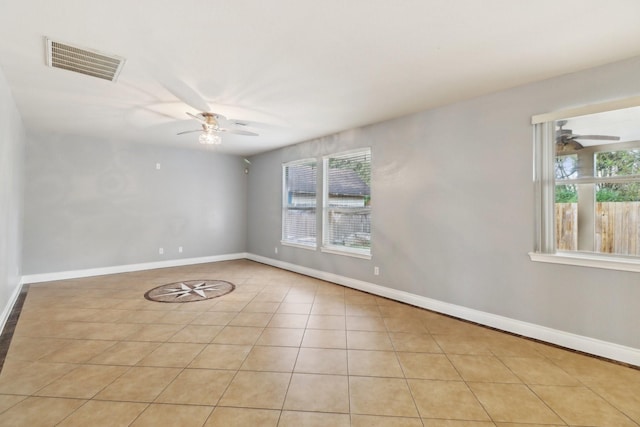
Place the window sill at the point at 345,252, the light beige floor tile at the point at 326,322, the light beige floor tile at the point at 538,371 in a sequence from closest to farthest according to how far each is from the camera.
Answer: the light beige floor tile at the point at 538,371
the light beige floor tile at the point at 326,322
the window sill at the point at 345,252

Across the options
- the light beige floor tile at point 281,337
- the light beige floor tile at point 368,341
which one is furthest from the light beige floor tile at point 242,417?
the light beige floor tile at point 368,341

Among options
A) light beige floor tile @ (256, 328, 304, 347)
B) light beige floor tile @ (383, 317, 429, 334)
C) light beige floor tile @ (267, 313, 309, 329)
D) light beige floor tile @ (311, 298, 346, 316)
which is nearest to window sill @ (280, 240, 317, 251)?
light beige floor tile @ (311, 298, 346, 316)

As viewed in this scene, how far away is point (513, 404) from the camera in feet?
6.11

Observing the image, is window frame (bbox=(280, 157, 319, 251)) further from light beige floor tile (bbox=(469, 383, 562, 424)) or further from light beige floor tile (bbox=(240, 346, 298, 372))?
light beige floor tile (bbox=(469, 383, 562, 424))

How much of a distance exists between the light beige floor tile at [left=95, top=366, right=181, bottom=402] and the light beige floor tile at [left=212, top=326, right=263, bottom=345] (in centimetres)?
55

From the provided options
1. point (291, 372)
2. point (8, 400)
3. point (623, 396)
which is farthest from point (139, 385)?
point (623, 396)

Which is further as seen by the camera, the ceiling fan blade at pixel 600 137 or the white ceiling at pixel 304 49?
the ceiling fan blade at pixel 600 137

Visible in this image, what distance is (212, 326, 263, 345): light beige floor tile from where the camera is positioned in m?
2.73

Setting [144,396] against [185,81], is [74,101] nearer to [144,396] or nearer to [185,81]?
[185,81]

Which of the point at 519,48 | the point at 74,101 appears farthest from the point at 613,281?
the point at 74,101

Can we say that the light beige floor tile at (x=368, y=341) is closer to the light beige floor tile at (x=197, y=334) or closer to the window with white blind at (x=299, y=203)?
the light beige floor tile at (x=197, y=334)

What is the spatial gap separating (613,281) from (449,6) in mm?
2577

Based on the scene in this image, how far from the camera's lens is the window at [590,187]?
2.42m

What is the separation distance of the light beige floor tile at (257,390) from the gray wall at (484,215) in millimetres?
2270
